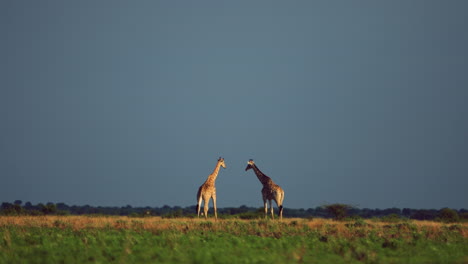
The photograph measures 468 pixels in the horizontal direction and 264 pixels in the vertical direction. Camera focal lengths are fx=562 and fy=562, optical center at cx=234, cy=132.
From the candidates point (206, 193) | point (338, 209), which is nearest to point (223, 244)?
point (206, 193)

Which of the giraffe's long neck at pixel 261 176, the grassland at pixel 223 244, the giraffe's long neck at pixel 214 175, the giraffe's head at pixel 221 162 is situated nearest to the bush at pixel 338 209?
the giraffe's long neck at pixel 261 176

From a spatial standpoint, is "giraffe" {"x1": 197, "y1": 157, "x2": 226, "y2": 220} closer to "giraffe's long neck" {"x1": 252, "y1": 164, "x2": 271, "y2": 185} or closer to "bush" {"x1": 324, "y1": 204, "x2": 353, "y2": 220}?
"giraffe's long neck" {"x1": 252, "y1": 164, "x2": 271, "y2": 185}

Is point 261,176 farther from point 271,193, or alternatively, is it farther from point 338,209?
point 338,209

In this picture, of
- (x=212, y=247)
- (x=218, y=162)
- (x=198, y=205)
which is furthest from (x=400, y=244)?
(x=218, y=162)

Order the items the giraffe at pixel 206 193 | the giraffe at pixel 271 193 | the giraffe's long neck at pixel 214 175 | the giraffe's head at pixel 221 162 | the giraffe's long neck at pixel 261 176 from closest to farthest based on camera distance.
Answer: the giraffe at pixel 206 193, the giraffe at pixel 271 193, the giraffe's long neck at pixel 214 175, the giraffe's long neck at pixel 261 176, the giraffe's head at pixel 221 162

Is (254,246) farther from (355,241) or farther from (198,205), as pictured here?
(198,205)

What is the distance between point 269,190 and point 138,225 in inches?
416

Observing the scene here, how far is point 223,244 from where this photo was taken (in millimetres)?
19844

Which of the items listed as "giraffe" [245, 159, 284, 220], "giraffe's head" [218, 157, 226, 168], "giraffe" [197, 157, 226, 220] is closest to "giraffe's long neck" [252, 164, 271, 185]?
"giraffe" [245, 159, 284, 220]

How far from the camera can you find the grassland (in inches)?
659

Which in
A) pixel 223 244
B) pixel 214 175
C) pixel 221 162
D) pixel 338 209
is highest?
pixel 221 162

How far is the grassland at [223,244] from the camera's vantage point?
659 inches

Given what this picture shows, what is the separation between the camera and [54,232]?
2348 cm

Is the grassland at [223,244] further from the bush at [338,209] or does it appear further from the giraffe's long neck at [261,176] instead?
the bush at [338,209]
